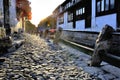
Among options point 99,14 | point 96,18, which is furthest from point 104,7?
point 96,18

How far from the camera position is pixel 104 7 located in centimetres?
2078

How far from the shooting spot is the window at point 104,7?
63.1 feet

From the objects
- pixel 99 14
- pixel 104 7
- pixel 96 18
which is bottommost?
pixel 96 18

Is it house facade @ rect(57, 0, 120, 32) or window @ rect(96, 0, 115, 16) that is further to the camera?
window @ rect(96, 0, 115, 16)

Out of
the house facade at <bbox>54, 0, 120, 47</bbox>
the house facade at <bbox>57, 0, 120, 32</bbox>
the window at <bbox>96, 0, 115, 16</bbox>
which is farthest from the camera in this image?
the window at <bbox>96, 0, 115, 16</bbox>

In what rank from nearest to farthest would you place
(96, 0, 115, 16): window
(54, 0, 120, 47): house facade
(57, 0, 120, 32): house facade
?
(54, 0, 120, 47): house facade < (57, 0, 120, 32): house facade < (96, 0, 115, 16): window

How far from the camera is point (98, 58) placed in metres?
8.56

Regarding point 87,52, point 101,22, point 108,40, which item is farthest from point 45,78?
point 101,22

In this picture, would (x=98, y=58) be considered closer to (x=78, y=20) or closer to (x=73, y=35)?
(x=73, y=35)

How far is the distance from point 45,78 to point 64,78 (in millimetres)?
646

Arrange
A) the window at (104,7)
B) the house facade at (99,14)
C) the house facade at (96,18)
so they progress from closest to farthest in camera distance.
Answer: the house facade at (96,18), the house facade at (99,14), the window at (104,7)

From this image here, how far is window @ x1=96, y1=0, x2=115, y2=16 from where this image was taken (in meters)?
19.2

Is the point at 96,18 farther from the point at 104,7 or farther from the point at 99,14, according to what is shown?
the point at 104,7

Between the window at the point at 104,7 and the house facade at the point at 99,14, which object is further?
the window at the point at 104,7
